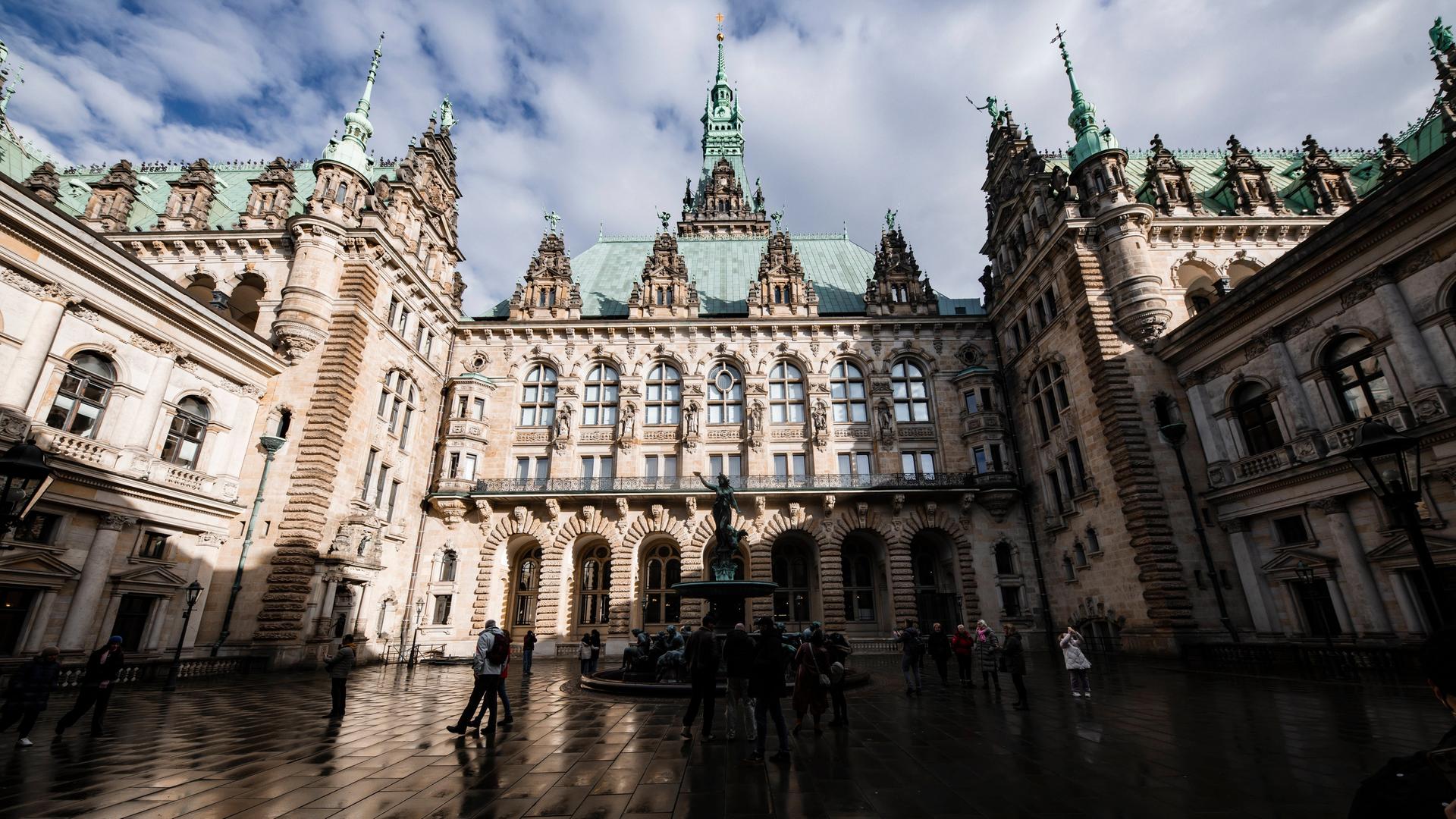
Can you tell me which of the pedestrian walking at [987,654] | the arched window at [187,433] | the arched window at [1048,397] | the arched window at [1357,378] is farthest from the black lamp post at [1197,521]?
the arched window at [187,433]

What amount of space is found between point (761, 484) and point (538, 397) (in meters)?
12.7

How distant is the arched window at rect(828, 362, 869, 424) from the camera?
3138 cm

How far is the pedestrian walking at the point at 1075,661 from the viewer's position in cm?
1162

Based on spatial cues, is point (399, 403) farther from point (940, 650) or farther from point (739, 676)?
point (940, 650)

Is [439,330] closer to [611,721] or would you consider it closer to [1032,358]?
[611,721]

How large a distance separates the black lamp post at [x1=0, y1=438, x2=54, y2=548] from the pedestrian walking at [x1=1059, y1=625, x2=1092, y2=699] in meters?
17.3

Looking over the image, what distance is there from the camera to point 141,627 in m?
17.9

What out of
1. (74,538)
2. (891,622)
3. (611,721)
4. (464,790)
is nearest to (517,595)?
(74,538)

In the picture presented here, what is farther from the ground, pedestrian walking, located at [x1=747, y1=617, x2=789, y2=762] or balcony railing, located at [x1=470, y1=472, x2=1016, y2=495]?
balcony railing, located at [x1=470, y1=472, x2=1016, y2=495]

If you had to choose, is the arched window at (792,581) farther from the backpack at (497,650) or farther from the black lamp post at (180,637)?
the black lamp post at (180,637)

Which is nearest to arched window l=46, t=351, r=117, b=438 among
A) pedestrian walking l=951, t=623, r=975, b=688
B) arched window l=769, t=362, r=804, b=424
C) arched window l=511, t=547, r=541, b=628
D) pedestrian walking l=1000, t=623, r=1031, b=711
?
arched window l=511, t=547, r=541, b=628

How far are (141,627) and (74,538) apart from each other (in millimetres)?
3390

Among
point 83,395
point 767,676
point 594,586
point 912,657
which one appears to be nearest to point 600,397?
point 594,586

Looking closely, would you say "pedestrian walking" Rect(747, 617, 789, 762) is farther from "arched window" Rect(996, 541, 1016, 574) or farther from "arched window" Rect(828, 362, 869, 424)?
"arched window" Rect(828, 362, 869, 424)
